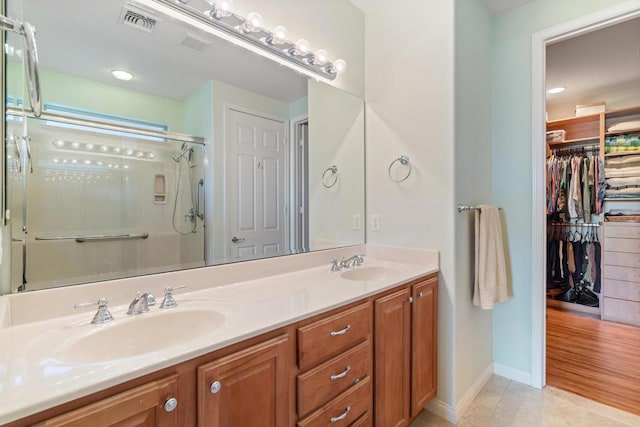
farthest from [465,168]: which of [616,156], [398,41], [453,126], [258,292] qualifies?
[616,156]

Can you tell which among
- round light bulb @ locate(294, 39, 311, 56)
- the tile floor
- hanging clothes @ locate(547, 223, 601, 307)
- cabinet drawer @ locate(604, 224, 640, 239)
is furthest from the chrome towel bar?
hanging clothes @ locate(547, 223, 601, 307)

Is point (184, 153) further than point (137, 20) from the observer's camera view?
Yes

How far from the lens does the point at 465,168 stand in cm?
193

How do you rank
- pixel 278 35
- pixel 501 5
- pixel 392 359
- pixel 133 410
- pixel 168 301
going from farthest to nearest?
pixel 501 5
pixel 278 35
pixel 392 359
pixel 168 301
pixel 133 410

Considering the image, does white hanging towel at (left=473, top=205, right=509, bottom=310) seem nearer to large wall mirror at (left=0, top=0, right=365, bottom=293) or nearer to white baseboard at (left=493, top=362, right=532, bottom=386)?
white baseboard at (left=493, top=362, right=532, bottom=386)

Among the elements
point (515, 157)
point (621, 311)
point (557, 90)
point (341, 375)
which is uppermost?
point (557, 90)

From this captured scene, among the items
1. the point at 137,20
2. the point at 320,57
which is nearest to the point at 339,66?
the point at 320,57

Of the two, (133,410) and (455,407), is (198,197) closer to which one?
(133,410)

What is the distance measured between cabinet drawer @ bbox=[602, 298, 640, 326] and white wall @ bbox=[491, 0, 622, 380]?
6.19ft

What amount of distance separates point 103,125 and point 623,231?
4.37m

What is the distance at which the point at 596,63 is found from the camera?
9.66 feet

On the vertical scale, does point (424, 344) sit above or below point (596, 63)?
below

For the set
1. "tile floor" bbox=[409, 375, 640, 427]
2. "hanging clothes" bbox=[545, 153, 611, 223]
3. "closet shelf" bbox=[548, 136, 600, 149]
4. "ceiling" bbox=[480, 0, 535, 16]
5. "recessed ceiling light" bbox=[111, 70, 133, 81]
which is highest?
"ceiling" bbox=[480, 0, 535, 16]

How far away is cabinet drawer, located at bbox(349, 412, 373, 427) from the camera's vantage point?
4.39 feet
